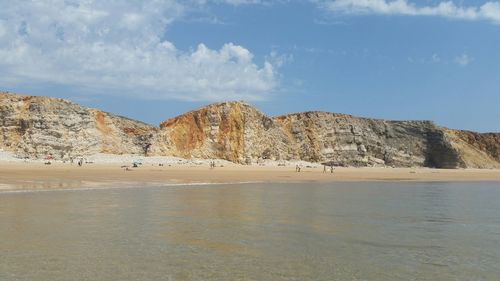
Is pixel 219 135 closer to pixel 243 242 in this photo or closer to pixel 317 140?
pixel 317 140

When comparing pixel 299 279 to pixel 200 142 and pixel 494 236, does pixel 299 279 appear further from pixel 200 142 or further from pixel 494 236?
pixel 200 142

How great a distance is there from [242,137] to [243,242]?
46.0 meters

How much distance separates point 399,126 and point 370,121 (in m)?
4.52

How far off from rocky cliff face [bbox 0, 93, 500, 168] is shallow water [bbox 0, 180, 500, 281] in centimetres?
3527

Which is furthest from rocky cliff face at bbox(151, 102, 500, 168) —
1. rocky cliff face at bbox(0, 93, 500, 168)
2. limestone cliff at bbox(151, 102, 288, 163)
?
rocky cliff face at bbox(0, 93, 500, 168)

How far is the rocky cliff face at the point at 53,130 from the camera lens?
46156 millimetres

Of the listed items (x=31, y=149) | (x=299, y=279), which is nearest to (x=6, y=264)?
(x=299, y=279)

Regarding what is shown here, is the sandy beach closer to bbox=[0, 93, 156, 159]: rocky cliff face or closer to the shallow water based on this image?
bbox=[0, 93, 156, 159]: rocky cliff face

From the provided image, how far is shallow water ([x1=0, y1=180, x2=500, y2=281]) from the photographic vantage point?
22.6 feet

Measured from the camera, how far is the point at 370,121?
6812 cm

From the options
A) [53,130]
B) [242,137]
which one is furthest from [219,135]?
[53,130]

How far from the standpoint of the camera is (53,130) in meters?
47.7

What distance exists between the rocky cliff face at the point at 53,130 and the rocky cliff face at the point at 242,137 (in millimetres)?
88

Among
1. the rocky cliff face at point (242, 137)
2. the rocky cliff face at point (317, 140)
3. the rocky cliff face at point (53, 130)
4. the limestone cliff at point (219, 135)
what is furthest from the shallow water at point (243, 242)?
the rocky cliff face at point (317, 140)
